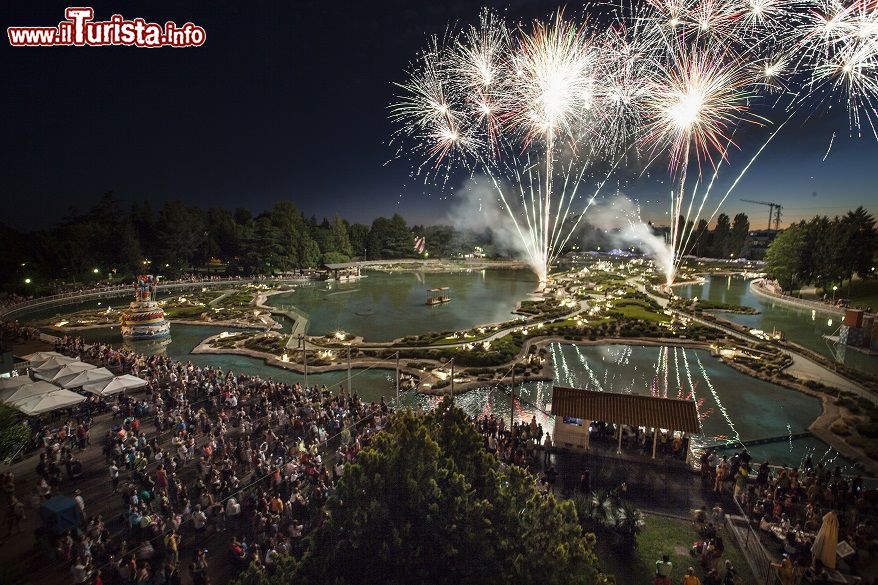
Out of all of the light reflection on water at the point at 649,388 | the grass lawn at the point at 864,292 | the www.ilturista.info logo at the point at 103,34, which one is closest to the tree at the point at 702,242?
the grass lawn at the point at 864,292

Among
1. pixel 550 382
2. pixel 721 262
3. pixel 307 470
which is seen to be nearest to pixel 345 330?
pixel 550 382

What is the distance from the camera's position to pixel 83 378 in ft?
72.8

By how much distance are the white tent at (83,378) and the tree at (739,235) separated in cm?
16669

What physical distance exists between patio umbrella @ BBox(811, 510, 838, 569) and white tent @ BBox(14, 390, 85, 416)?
1109 inches

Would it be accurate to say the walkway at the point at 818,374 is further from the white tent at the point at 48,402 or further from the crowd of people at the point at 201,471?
the white tent at the point at 48,402

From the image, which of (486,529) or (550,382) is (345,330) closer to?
(550,382)

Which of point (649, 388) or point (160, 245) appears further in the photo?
point (160, 245)

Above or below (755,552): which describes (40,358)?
above

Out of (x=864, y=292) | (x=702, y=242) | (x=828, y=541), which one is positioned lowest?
(x=828, y=541)

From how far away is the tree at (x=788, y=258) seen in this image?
→ 227ft

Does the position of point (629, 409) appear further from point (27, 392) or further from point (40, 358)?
point (40, 358)

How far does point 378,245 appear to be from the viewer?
469 feet

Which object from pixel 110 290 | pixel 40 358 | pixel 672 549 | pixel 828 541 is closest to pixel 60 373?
pixel 40 358

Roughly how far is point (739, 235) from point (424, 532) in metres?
169
